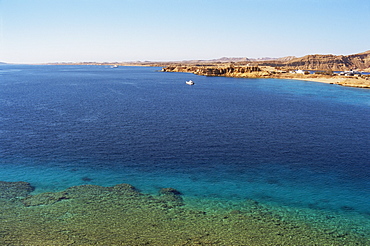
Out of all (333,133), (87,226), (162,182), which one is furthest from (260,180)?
(333,133)

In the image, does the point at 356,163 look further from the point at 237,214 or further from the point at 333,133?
the point at 237,214

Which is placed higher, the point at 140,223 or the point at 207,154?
the point at 207,154

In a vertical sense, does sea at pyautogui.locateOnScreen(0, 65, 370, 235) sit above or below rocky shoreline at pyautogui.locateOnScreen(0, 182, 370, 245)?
above

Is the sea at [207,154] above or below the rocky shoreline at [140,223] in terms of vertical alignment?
above

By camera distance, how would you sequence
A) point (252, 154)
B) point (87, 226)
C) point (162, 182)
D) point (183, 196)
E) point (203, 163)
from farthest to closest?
1. point (252, 154)
2. point (203, 163)
3. point (162, 182)
4. point (183, 196)
5. point (87, 226)

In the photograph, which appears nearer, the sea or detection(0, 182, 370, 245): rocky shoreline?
detection(0, 182, 370, 245): rocky shoreline

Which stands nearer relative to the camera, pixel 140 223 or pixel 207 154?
pixel 140 223

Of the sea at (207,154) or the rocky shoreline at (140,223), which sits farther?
the sea at (207,154)

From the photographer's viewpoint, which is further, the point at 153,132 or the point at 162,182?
the point at 153,132
